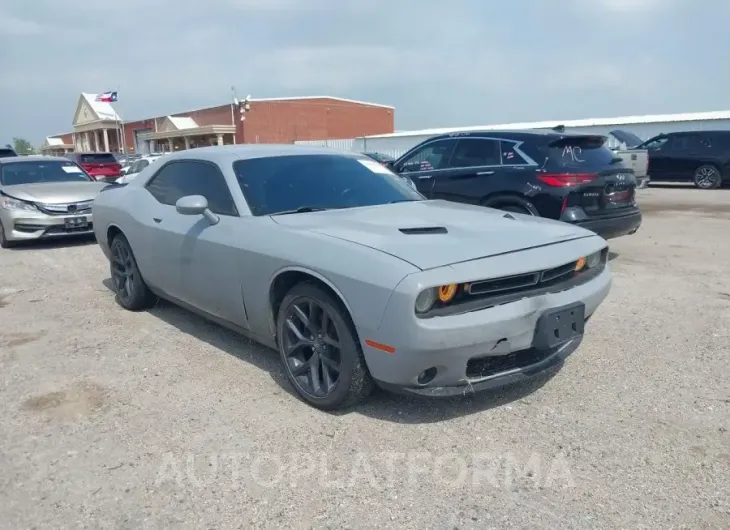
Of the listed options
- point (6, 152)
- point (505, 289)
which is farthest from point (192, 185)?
point (6, 152)

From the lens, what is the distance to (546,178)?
6.43 metres

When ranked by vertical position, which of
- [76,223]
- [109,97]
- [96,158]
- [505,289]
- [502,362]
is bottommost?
[502,362]

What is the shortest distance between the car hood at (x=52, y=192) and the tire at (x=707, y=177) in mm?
15818

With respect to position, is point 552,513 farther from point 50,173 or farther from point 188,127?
point 188,127

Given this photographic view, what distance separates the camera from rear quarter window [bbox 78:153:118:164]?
929 inches

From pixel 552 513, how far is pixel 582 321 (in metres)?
1.22

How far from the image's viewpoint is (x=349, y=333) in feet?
10.4

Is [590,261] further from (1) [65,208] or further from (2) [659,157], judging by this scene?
(2) [659,157]

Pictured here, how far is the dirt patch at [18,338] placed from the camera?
187 inches

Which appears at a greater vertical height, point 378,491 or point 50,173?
point 50,173

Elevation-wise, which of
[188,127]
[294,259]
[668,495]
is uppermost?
[188,127]

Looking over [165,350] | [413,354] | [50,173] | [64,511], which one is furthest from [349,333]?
[50,173]

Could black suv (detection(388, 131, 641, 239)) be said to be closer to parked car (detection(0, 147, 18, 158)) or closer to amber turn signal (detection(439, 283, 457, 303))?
amber turn signal (detection(439, 283, 457, 303))

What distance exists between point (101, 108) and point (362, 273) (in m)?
69.9
